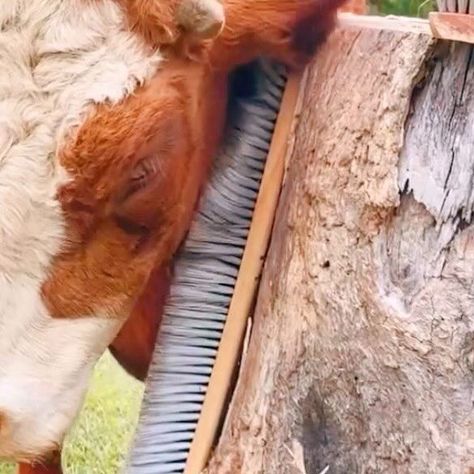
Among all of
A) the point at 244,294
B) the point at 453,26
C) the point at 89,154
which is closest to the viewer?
the point at 453,26

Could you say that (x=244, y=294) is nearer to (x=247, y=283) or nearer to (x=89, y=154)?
(x=247, y=283)

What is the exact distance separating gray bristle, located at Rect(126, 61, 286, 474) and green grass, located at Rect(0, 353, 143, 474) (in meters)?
1.22

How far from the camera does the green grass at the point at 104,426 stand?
3.15 m

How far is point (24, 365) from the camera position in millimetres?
1567

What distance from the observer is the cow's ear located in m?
1.57

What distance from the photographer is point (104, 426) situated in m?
3.39

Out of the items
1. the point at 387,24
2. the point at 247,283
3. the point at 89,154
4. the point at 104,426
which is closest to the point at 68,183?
the point at 89,154

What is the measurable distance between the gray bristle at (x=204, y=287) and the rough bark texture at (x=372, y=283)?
0.11 metres

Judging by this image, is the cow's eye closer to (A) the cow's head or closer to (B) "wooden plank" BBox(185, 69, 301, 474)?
(A) the cow's head

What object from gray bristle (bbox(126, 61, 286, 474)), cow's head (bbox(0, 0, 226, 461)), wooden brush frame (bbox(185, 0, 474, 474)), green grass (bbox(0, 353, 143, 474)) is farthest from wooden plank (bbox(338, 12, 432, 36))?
green grass (bbox(0, 353, 143, 474))

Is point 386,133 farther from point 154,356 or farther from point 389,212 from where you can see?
point 154,356

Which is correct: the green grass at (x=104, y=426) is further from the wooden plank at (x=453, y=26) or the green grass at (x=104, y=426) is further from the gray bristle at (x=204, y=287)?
the wooden plank at (x=453, y=26)

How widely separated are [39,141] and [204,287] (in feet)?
1.11

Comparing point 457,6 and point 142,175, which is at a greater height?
point 457,6
